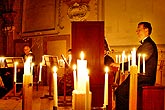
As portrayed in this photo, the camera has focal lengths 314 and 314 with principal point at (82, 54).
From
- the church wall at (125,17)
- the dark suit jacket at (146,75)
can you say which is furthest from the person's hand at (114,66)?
the church wall at (125,17)

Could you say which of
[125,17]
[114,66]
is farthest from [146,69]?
[125,17]

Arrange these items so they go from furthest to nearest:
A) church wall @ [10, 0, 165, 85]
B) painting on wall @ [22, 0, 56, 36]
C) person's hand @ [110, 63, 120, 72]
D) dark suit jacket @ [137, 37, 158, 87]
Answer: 1. painting on wall @ [22, 0, 56, 36]
2. church wall @ [10, 0, 165, 85]
3. dark suit jacket @ [137, 37, 158, 87]
4. person's hand @ [110, 63, 120, 72]

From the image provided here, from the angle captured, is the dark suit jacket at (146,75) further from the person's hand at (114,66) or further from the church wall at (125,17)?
the church wall at (125,17)

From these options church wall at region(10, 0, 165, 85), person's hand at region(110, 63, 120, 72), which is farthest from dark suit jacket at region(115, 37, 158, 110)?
church wall at region(10, 0, 165, 85)

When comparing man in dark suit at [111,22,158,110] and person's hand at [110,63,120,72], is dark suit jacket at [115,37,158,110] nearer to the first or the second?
man in dark suit at [111,22,158,110]

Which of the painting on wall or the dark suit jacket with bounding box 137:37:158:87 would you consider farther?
the painting on wall

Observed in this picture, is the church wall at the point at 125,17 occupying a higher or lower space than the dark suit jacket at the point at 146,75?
higher

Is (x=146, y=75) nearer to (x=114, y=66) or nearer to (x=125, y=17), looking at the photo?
(x=114, y=66)

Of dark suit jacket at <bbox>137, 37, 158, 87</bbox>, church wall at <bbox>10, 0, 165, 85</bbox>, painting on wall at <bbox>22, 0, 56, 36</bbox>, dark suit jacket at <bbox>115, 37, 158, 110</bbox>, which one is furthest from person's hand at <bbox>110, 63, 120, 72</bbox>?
painting on wall at <bbox>22, 0, 56, 36</bbox>

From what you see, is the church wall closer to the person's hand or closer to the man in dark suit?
the man in dark suit

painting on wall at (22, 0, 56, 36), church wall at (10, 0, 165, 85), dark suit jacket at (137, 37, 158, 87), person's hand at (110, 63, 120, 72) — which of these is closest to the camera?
person's hand at (110, 63, 120, 72)

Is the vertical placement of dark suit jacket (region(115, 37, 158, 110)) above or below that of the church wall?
below

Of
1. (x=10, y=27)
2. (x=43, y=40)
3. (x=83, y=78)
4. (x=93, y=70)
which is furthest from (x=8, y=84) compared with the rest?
(x=83, y=78)

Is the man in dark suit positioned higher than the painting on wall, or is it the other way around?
the painting on wall
